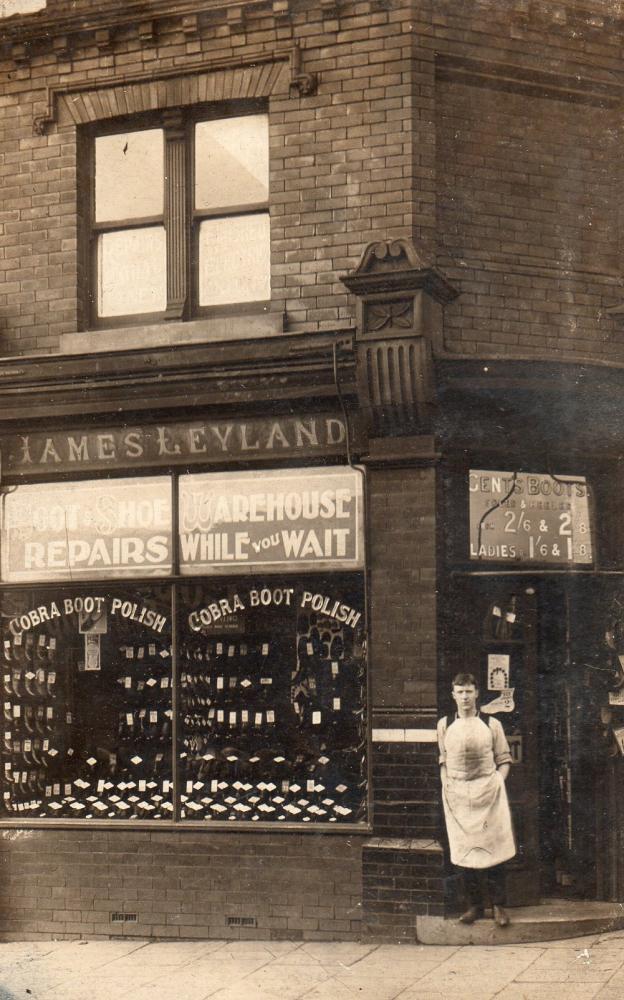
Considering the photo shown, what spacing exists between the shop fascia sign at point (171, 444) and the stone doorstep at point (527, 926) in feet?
11.7

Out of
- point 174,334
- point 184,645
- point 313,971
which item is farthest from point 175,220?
point 313,971

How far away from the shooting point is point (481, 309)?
973cm

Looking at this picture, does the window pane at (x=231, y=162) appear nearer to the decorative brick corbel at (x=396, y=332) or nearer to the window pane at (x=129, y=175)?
Answer: the window pane at (x=129, y=175)

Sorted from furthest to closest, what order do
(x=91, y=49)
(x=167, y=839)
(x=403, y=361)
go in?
(x=91, y=49), (x=167, y=839), (x=403, y=361)

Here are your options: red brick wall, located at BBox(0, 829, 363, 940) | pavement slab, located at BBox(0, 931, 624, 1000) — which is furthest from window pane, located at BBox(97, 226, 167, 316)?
pavement slab, located at BBox(0, 931, 624, 1000)

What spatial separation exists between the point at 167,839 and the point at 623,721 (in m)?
3.70

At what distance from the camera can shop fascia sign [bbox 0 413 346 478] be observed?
9.68 meters

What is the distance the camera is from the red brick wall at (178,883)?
30.6 feet

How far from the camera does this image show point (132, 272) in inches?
411

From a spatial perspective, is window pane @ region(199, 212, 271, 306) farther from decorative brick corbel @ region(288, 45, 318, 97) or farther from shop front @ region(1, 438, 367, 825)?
shop front @ region(1, 438, 367, 825)

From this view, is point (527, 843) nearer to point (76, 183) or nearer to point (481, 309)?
point (481, 309)

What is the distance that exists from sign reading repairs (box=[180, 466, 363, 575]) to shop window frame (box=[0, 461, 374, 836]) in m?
0.06

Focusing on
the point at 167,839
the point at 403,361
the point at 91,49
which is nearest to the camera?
the point at 403,361

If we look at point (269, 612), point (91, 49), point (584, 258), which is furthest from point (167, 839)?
point (91, 49)
